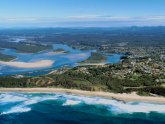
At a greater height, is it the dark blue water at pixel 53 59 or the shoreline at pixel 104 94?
the shoreline at pixel 104 94

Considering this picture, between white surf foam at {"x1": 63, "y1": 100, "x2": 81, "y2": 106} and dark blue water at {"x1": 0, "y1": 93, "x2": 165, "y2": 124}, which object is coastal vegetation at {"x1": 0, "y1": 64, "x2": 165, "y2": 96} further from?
white surf foam at {"x1": 63, "y1": 100, "x2": 81, "y2": 106}

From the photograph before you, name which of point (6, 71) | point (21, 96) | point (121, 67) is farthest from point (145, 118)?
point (6, 71)

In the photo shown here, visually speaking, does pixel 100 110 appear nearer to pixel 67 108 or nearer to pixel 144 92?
pixel 67 108

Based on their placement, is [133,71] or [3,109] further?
[133,71]

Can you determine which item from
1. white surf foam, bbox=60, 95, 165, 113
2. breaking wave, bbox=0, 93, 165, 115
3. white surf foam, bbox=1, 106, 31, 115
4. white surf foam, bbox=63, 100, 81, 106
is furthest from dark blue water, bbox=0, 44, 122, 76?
white surf foam, bbox=60, 95, 165, 113

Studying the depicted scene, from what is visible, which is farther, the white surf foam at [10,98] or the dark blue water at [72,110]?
the white surf foam at [10,98]

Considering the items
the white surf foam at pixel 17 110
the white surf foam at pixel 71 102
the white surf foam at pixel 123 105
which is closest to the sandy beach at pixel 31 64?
the white surf foam at pixel 123 105

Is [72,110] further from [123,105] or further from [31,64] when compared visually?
[31,64]

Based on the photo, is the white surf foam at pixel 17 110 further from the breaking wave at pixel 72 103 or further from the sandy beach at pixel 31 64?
the sandy beach at pixel 31 64

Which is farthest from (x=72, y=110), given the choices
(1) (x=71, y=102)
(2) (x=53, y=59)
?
(2) (x=53, y=59)
